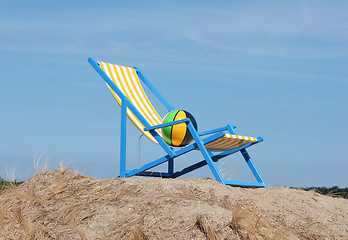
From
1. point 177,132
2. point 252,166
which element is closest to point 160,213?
point 177,132

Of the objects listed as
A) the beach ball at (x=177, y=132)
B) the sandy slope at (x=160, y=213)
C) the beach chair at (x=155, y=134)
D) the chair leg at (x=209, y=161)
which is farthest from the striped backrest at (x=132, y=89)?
the sandy slope at (x=160, y=213)

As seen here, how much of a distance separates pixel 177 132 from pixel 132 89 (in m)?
1.57

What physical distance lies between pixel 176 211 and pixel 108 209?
84 centimetres

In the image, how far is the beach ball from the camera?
6.99 meters

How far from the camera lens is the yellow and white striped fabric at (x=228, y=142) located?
6277mm

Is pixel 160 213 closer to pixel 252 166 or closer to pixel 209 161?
pixel 209 161

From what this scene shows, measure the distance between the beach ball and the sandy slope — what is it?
151 cm

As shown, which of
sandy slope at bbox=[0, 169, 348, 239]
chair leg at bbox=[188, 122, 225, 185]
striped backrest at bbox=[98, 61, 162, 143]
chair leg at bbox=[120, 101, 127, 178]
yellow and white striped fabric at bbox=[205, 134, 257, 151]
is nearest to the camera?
sandy slope at bbox=[0, 169, 348, 239]

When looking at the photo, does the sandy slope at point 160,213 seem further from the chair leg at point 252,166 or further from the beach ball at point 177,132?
the beach ball at point 177,132

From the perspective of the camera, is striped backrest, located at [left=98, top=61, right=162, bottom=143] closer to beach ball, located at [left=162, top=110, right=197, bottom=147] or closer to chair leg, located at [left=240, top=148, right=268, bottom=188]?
beach ball, located at [left=162, top=110, right=197, bottom=147]

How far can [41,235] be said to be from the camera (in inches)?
189

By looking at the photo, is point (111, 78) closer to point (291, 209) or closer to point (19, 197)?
point (19, 197)

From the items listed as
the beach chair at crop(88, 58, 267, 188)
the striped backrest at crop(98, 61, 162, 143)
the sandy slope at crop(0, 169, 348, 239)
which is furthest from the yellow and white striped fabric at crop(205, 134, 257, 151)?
the striped backrest at crop(98, 61, 162, 143)

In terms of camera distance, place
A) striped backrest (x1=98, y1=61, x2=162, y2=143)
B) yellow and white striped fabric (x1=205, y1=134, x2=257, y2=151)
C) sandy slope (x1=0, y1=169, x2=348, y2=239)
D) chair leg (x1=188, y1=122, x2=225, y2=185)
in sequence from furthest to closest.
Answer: striped backrest (x1=98, y1=61, x2=162, y2=143)
yellow and white striped fabric (x1=205, y1=134, x2=257, y2=151)
chair leg (x1=188, y1=122, x2=225, y2=185)
sandy slope (x1=0, y1=169, x2=348, y2=239)
